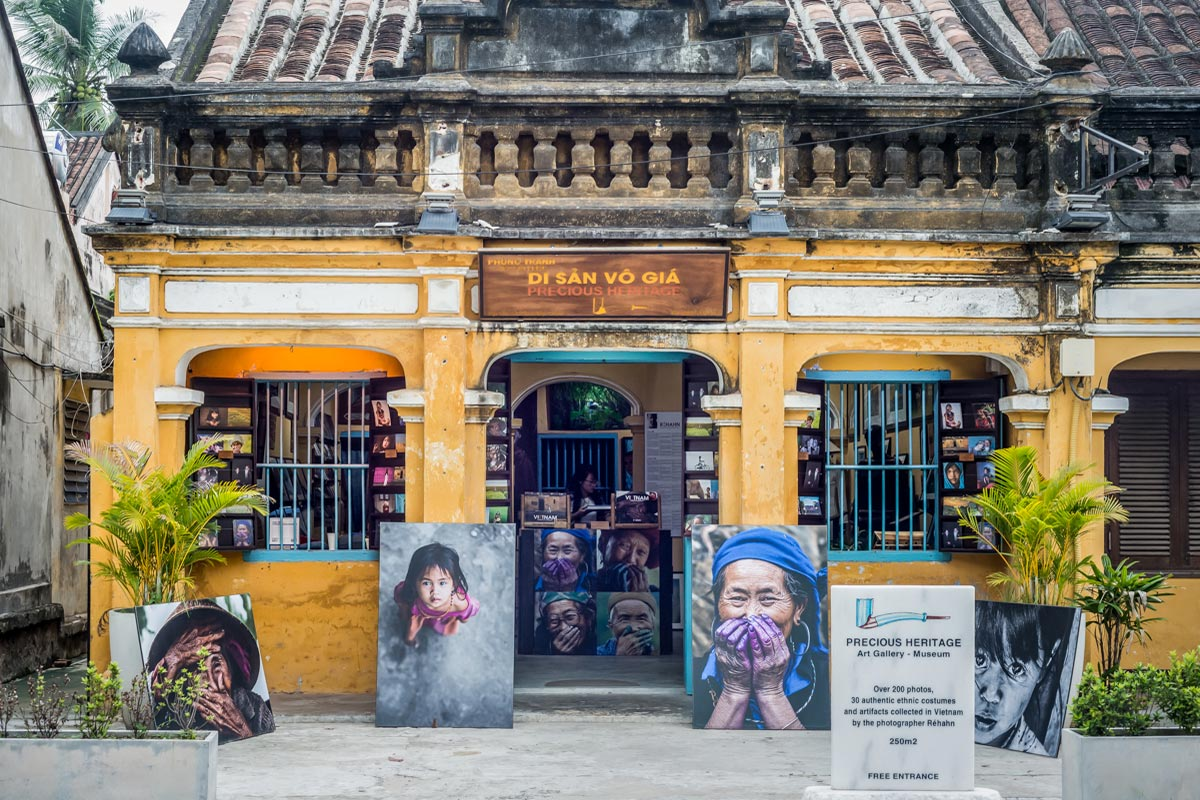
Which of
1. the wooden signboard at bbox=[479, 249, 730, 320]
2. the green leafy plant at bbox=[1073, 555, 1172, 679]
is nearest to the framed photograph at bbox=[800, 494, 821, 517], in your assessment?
the wooden signboard at bbox=[479, 249, 730, 320]

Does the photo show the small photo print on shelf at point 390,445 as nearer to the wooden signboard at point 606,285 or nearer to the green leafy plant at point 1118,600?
the wooden signboard at point 606,285

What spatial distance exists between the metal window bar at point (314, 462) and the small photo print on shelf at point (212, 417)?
12.6 inches

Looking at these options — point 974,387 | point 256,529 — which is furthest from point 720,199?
point 256,529

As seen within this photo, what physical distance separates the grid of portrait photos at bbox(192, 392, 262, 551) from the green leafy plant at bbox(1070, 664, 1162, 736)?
7223 millimetres

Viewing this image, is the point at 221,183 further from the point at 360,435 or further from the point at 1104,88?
the point at 1104,88

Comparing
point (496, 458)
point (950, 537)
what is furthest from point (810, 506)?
point (496, 458)

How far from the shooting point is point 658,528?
15.2 metres

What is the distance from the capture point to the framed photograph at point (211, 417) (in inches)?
508

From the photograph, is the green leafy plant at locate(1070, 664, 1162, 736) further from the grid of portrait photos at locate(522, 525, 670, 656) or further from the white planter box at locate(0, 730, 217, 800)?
the grid of portrait photos at locate(522, 525, 670, 656)

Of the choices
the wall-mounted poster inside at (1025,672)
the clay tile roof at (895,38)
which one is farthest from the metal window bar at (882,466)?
the clay tile roof at (895,38)

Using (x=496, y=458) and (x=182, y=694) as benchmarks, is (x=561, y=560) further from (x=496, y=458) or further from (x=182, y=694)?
(x=182, y=694)

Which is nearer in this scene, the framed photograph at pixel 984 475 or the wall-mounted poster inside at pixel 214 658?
the wall-mounted poster inside at pixel 214 658

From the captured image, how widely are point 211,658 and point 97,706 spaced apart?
7.83ft

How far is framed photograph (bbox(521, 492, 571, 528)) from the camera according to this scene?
15219mm
